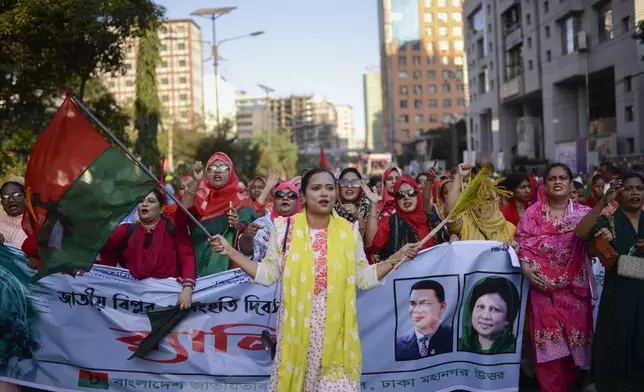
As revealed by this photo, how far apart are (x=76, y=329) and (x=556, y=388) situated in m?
3.61

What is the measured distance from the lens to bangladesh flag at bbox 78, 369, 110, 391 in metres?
5.43

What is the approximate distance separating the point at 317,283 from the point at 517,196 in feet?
11.9

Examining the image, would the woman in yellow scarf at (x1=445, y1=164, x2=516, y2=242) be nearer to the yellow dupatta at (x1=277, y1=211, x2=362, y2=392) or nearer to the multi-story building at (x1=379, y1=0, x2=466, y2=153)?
the yellow dupatta at (x1=277, y1=211, x2=362, y2=392)

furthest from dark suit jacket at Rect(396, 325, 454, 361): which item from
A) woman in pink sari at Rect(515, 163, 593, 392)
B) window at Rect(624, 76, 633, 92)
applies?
window at Rect(624, 76, 633, 92)

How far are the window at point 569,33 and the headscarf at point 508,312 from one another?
35.1m

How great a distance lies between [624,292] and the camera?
4.75m

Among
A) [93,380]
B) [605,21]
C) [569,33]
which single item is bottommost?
[93,380]

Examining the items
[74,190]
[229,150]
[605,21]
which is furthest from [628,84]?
[74,190]

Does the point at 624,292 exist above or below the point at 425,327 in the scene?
above

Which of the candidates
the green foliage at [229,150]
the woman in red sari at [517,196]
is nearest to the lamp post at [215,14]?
the green foliage at [229,150]

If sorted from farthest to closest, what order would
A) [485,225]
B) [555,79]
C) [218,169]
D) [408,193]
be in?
[555,79] → [485,225] → [218,169] → [408,193]

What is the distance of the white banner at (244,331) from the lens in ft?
17.6

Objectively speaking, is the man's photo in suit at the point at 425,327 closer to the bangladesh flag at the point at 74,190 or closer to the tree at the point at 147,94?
the bangladesh flag at the point at 74,190

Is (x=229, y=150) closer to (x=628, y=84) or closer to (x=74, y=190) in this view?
(x=628, y=84)
